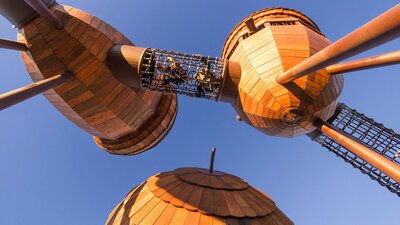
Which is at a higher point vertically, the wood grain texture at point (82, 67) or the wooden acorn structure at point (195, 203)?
the wood grain texture at point (82, 67)

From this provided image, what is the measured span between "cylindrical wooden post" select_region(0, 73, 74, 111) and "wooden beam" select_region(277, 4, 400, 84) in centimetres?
761

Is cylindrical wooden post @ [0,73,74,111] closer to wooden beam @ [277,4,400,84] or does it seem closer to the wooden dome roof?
the wooden dome roof

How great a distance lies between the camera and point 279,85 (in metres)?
8.05

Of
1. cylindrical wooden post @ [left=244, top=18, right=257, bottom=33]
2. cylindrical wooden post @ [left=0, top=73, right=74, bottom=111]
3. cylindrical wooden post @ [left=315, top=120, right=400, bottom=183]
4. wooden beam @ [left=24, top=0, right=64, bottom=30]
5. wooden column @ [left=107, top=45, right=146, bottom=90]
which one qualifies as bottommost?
cylindrical wooden post @ [left=0, top=73, right=74, bottom=111]

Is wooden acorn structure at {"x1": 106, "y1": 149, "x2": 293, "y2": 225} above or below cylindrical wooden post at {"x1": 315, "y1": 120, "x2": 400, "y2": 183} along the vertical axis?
below

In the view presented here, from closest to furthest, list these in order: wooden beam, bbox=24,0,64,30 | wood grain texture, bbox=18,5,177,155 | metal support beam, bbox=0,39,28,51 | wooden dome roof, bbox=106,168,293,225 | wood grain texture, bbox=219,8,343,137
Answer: wooden beam, bbox=24,0,64,30 → wood grain texture, bbox=219,8,343,137 → metal support beam, bbox=0,39,28,51 → wood grain texture, bbox=18,5,177,155 → wooden dome roof, bbox=106,168,293,225

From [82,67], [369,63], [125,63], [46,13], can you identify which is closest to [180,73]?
[125,63]

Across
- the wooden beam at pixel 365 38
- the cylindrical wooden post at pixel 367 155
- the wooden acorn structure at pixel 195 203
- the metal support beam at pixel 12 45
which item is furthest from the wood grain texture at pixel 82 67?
the cylindrical wooden post at pixel 367 155

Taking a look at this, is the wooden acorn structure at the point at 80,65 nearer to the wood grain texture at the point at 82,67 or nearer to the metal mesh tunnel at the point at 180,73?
the wood grain texture at the point at 82,67

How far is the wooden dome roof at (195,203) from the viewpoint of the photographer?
9789mm

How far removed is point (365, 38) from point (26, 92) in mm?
8146

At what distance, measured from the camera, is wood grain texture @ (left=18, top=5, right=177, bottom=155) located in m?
9.23

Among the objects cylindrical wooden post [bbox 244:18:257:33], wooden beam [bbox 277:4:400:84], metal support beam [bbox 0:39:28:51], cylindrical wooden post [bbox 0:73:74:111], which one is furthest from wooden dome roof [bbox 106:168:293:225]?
metal support beam [bbox 0:39:28:51]

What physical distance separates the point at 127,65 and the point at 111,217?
7.28 meters
